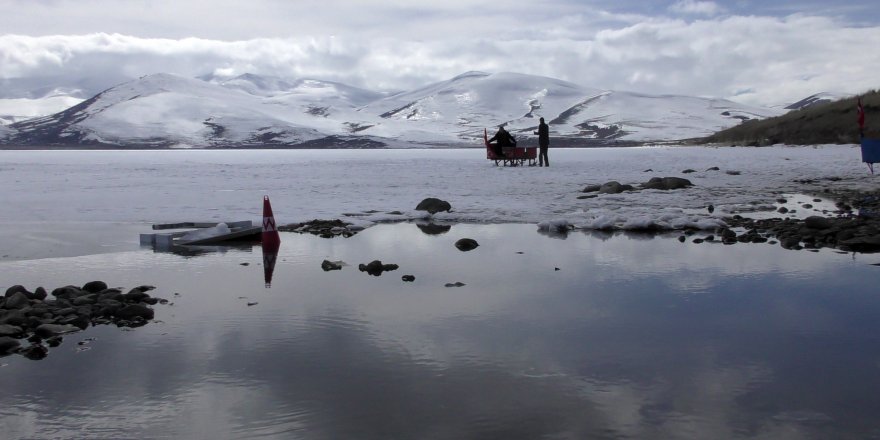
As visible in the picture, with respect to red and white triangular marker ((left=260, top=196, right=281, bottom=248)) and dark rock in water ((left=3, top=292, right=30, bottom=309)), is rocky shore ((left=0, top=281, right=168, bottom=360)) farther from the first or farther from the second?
red and white triangular marker ((left=260, top=196, right=281, bottom=248))

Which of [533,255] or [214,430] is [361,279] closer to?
[533,255]

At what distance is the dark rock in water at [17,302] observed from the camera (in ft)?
24.5

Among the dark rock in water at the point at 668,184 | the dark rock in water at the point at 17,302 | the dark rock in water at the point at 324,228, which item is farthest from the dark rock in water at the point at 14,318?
the dark rock in water at the point at 668,184

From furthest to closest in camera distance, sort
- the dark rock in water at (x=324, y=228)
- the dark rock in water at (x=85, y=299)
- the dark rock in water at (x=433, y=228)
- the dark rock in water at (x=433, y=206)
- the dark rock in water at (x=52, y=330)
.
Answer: the dark rock in water at (x=433, y=206) → the dark rock in water at (x=433, y=228) → the dark rock in water at (x=324, y=228) → the dark rock in water at (x=85, y=299) → the dark rock in water at (x=52, y=330)

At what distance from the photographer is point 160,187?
25.9m

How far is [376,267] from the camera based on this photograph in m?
9.95

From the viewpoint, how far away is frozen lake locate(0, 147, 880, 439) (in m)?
4.88

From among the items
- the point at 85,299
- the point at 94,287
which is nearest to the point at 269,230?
the point at 94,287

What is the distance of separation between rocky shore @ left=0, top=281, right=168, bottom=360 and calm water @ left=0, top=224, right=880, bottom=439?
8.3 inches

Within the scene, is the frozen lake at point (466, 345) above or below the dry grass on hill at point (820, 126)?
below

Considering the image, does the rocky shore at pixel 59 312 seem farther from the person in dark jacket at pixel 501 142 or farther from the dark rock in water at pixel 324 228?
the person in dark jacket at pixel 501 142

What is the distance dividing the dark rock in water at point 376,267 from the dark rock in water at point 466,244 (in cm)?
186

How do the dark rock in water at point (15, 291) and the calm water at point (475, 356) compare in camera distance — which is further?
the dark rock in water at point (15, 291)

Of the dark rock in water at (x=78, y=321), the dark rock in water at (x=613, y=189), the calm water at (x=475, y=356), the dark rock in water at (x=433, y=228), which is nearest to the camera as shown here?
the calm water at (x=475, y=356)
